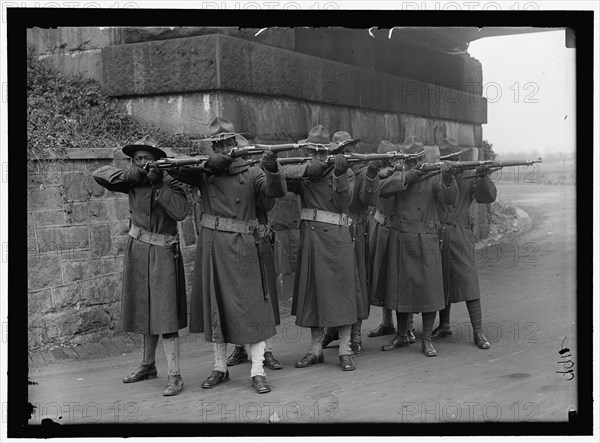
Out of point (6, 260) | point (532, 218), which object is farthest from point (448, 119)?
point (6, 260)

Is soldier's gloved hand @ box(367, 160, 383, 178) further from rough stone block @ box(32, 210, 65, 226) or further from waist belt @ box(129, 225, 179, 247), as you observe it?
rough stone block @ box(32, 210, 65, 226)

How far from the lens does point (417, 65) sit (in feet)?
46.6

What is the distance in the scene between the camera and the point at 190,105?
34.0 feet

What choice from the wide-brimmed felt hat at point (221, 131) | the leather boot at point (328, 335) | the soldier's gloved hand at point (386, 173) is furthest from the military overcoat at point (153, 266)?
the soldier's gloved hand at point (386, 173)

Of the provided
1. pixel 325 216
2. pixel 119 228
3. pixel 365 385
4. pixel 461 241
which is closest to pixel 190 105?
pixel 119 228

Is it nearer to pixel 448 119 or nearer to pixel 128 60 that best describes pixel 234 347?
pixel 128 60

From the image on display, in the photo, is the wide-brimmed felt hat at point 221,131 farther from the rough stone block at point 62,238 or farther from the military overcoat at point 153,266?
the rough stone block at point 62,238

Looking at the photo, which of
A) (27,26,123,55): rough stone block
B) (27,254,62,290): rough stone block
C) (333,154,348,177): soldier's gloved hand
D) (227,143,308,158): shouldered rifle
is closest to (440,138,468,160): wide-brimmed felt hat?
(333,154,348,177): soldier's gloved hand

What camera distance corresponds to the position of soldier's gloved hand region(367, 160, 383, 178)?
7913mm

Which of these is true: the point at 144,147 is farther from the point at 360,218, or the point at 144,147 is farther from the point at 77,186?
the point at 360,218

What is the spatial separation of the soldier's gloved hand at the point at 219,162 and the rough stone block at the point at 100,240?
87.9 inches

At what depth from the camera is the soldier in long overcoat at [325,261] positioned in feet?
26.2

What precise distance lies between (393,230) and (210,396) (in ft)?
9.36

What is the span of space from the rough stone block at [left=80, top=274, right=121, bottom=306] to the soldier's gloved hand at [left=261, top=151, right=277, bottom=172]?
2.72 metres
